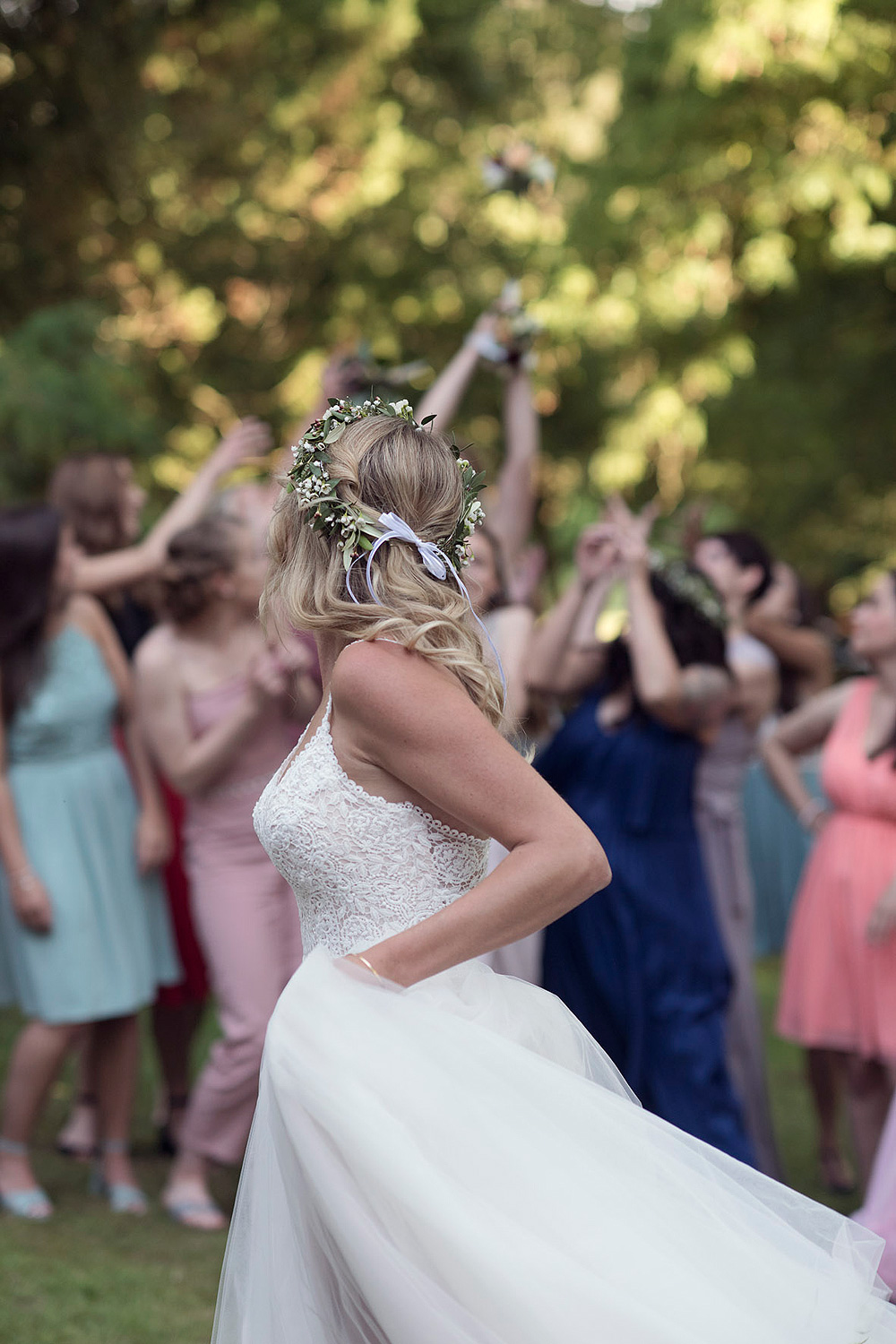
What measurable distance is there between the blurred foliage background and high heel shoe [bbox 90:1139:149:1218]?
357cm

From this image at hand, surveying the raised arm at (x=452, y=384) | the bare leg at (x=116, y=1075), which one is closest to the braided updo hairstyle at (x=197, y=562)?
the raised arm at (x=452, y=384)

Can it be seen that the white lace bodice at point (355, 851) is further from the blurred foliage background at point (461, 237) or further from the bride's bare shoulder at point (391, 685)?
the blurred foliage background at point (461, 237)

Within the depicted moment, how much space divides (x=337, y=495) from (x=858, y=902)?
3.38 metres

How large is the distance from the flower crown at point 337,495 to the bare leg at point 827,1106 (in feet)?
12.8

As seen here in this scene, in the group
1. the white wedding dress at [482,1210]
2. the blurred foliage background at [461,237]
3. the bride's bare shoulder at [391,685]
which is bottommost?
the white wedding dress at [482,1210]

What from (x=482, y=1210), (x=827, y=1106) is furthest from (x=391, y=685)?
(x=827, y=1106)

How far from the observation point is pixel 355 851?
7.68 ft

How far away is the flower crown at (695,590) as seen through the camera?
16.4 ft

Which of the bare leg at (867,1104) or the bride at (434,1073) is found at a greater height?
the bride at (434,1073)

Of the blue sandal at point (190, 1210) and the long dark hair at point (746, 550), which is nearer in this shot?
the blue sandal at point (190, 1210)

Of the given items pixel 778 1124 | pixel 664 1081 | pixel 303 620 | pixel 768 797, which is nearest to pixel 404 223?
pixel 768 797

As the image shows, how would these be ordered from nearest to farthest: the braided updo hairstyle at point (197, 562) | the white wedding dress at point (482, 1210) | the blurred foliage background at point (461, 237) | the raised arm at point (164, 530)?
A: 1. the white wedding dress at point (482, 1210)
2. the braided updo hairstyle at point (197, 562)
3. the raised arm at point (164, 530)
4. the blurred foliage background at point (461, 237)

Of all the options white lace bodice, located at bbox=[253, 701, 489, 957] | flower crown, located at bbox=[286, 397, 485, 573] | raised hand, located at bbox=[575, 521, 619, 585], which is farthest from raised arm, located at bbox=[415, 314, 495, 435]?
white lace bodice, located at bbox=[253, 701, 489, 957]

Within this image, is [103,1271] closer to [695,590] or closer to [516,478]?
[695,590]
